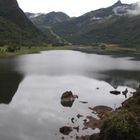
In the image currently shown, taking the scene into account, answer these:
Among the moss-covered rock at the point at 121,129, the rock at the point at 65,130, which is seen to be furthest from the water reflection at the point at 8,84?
the moss-covered rock at the point at 121,129

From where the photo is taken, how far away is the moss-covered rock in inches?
2012

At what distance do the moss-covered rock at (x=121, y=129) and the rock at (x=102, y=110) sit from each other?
22367 mm

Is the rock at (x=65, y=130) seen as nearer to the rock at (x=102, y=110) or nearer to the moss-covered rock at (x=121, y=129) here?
the moss-covered rock at (x=121, y=129)

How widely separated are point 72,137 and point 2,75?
8125 centimetres

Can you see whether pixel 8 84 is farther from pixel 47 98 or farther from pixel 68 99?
pixel 68 99

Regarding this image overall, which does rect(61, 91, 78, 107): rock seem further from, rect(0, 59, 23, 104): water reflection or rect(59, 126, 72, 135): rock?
rect(59, 126, 72, 135): rock

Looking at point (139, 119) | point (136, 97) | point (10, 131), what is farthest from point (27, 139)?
point (136, 97)

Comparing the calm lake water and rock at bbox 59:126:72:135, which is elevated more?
rock at bbox 59:126:72:135

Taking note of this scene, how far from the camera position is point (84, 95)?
101562 mm

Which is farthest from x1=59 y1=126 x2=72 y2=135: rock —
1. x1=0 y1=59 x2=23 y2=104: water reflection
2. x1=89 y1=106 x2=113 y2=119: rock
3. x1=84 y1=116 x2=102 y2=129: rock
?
x1=0 y1=59 x2=23 y2=104: water reflection

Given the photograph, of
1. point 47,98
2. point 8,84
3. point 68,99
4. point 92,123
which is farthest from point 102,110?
point 8,84

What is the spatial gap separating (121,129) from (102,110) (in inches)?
1206

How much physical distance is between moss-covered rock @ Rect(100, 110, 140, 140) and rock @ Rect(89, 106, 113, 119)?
22.4 m

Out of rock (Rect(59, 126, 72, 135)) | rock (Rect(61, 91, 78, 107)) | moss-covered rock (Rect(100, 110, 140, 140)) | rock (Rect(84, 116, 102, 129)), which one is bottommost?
rock (Rect(61, 91, 78, 107))
